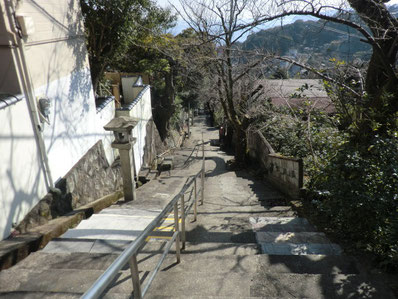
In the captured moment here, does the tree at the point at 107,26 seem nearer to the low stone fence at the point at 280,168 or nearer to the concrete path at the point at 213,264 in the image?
the low stone fence at the point at 280,168

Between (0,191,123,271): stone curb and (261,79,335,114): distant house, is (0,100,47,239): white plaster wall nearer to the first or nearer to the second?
(0,191,123,271): stone curb

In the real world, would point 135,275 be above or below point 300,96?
below

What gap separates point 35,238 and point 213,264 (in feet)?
8.12

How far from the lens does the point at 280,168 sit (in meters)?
Answer: 7.80

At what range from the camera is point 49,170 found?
4652 mm

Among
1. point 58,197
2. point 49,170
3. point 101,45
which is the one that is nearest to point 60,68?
point 49,170

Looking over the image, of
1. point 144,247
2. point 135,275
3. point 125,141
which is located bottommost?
point 144,247

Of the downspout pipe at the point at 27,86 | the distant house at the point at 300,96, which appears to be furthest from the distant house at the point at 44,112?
the distant house at the point at 300,96

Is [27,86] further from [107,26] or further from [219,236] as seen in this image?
[107,26]

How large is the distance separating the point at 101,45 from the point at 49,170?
Answer: 550 centimetres

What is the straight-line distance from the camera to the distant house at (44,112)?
3.70 metres

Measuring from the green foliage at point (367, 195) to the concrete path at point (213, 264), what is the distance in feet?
1.21

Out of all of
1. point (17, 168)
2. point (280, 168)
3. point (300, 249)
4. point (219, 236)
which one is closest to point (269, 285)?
point (300, 249)

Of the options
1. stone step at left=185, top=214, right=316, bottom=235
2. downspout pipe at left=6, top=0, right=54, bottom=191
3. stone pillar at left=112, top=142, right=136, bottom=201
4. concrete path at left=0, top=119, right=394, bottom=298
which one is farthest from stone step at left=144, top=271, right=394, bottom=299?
stone pillar at left=112, top=142, right=136, bottom=201
